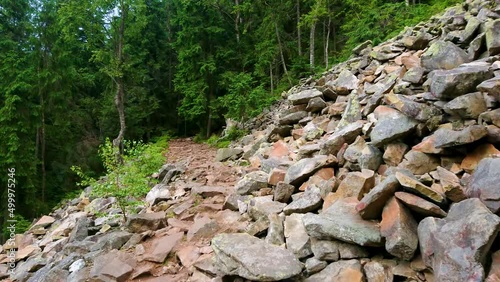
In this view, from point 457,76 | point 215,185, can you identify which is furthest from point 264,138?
point 457,76

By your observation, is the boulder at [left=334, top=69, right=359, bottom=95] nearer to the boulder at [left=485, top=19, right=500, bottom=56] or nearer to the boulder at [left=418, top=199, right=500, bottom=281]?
the boulder at [left=485, top=19, right=500, bottom=56]

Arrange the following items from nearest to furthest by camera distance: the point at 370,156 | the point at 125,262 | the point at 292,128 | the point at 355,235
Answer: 1. the point at 355,235
2. the point at 125,262
3. the point at 370,156
4. the point at 292,128

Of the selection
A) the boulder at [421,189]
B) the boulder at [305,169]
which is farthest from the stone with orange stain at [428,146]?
the boulder at [305,169]

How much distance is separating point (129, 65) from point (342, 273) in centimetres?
1534

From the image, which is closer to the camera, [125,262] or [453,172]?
[453,172]

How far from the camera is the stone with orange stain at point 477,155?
4.15m

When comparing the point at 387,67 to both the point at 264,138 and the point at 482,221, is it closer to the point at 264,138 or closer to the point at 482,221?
the point at 264,138

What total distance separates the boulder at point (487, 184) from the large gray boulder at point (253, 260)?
2.04 meters

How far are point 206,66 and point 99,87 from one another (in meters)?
11.4

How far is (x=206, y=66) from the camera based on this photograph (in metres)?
21.4

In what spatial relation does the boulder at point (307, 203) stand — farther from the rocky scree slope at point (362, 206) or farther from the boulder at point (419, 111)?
the boulder at point (419, 111)

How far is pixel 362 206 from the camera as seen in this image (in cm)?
388

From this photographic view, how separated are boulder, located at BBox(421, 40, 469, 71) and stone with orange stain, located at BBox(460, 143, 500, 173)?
8.88 feet

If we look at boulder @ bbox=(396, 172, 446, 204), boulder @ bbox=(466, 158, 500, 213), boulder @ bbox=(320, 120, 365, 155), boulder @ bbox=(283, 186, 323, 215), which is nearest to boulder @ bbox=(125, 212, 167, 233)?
boulder @ bbox=(283, 186, 323, 215)
